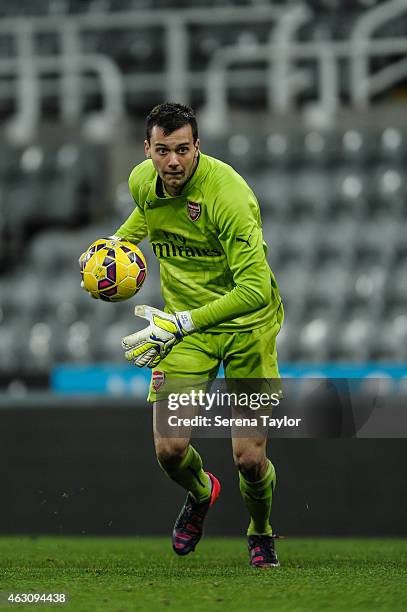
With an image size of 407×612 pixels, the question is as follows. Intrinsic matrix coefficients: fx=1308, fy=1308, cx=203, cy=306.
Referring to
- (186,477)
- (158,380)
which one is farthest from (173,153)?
(186,477)

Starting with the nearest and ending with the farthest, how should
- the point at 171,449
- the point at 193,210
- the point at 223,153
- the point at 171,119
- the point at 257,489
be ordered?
the point at 171,119
the point at 193,210
the point at 171,449
the point at 257,489
the point at 223,153

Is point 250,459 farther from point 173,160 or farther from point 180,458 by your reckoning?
point 173,160

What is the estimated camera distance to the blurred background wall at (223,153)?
1025cm

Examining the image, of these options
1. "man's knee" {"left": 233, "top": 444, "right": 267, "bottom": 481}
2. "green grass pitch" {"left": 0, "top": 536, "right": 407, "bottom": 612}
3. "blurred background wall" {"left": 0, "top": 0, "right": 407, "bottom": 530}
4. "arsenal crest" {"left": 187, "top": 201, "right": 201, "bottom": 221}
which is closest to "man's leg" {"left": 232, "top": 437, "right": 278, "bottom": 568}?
"man's knee" {"left": 233, "top": 444, "right": 267, "bottom": 481}

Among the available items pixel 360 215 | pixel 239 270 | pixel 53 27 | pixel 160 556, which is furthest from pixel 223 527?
pixel 53 27

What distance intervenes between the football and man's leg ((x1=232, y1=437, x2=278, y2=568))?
808 millimetres

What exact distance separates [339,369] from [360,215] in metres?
2.00

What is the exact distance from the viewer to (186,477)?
5.80m

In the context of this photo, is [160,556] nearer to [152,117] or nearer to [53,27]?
[152,117]

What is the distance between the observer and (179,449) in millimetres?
5645

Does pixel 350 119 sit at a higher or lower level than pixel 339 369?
higher

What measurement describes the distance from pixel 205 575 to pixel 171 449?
0.59 m

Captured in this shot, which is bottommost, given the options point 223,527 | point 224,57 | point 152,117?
point 223,527

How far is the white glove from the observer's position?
5348 mm
